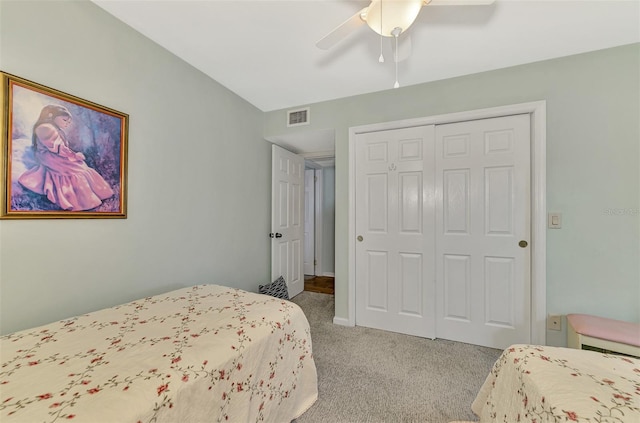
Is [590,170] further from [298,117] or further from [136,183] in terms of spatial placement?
[136,183]

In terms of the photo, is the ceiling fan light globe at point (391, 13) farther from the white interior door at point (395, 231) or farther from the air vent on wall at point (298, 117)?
the air vent on wall at point (298, 117)

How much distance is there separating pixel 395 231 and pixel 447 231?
449mm

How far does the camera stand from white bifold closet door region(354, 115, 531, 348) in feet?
6.52

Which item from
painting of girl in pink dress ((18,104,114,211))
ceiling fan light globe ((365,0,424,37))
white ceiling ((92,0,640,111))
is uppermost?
white ceiling ((92,0,640,111))

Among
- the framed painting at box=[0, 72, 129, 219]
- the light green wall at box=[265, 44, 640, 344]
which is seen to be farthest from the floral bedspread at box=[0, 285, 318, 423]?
the light green wall at box=[265, 44, 640, 344]

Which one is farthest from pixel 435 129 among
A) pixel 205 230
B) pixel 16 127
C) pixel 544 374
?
pixel 16 127

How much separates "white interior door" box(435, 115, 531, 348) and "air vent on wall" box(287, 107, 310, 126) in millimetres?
1344

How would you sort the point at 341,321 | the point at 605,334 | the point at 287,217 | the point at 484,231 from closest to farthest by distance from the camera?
the point at 605,334 < the point at 484,231 < the point at 341,321 < the point at 287,217

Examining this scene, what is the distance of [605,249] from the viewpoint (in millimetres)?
1740

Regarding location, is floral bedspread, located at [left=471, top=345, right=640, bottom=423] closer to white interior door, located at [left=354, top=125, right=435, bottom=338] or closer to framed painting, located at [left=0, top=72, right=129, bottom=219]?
white interior door, located at [left=354, top=125, right=435, bottom=338]

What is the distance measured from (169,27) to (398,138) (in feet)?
6.44

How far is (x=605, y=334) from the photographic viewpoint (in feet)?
4.79

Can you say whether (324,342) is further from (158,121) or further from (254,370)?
(158,121)

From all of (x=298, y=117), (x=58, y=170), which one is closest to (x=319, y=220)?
(x=298, y=117)
